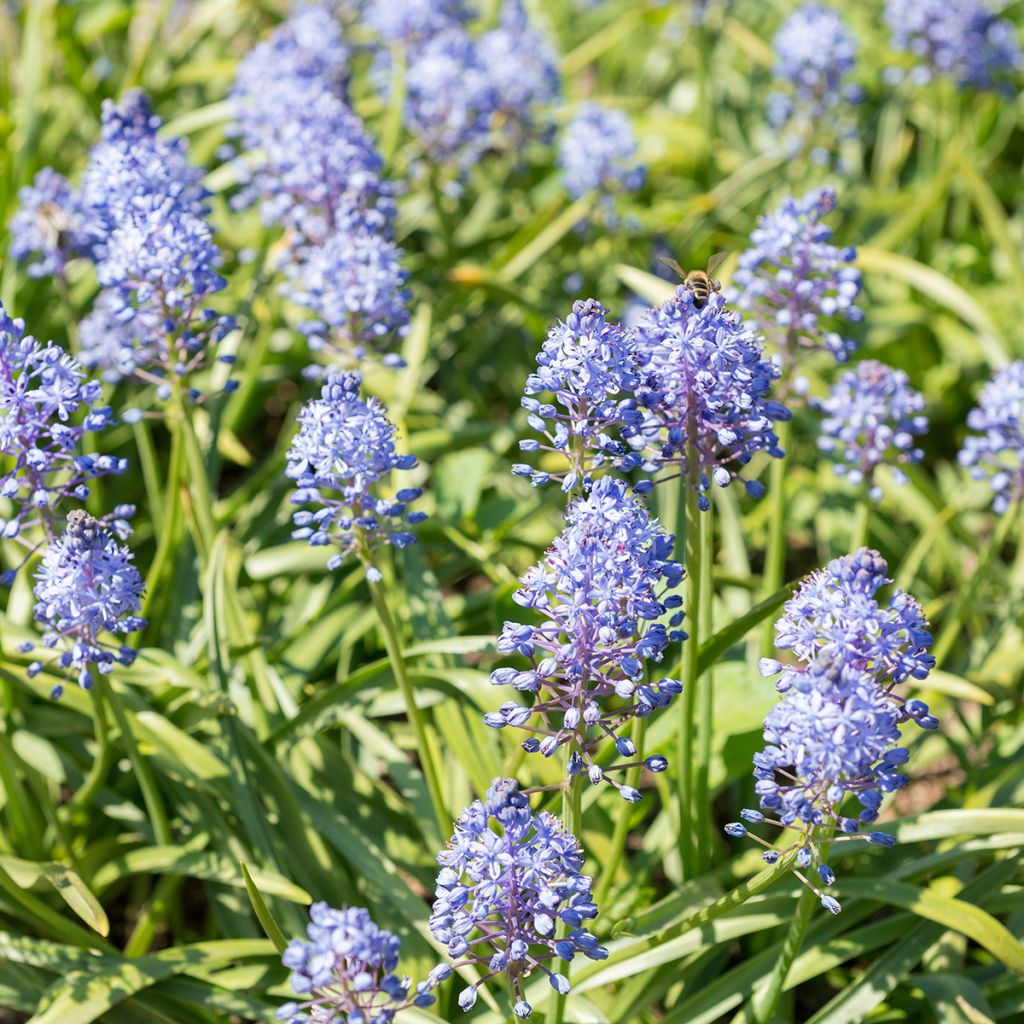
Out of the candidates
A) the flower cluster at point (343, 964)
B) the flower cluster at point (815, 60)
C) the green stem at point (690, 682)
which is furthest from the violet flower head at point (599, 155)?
the flower cluster at point (343, 964)

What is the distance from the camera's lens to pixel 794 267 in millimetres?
5008

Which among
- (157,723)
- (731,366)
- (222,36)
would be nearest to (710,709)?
(731,366)

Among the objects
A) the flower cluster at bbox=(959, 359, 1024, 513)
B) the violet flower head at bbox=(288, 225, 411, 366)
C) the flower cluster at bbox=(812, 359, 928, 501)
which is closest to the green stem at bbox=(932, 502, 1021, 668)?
the flower cluster at bbox=(959, 359, 1024, 513)

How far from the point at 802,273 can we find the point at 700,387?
1.53m

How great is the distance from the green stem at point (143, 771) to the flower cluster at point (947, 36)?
275 inches

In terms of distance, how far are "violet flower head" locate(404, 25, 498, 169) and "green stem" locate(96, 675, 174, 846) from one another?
4265 millimetres

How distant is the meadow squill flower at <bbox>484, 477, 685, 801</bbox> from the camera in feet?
11.3

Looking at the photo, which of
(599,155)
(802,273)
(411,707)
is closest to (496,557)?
(411,707)

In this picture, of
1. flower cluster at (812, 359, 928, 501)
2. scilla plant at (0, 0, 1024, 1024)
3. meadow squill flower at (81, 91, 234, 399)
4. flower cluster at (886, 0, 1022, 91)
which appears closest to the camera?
scilla plant at (0, 0, 1024, 1024)

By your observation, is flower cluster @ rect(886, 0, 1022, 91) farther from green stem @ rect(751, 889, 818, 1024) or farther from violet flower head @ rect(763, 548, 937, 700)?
green stem @ rect(751, 889, 818, 1024)

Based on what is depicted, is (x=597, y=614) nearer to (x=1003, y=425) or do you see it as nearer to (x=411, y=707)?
(x=411, y=707)

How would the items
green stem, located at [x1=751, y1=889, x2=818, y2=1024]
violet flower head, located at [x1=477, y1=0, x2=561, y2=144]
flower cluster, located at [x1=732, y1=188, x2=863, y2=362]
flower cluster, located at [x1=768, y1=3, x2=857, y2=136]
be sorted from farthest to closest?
1. flower cluster, located at [x1=768, y1=3, x2=857, y2=136]
2. violet flower head, located at [x1=477, y1=0, x2=561, y2=144]
3. flower cluster, located at [x1=732, y1=188, x2=863, y2=362]
4. green stem, located at [x1=751, y1=889, x2=818, y2=1024]

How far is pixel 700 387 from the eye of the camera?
12.4 ft

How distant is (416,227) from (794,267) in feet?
13.8
